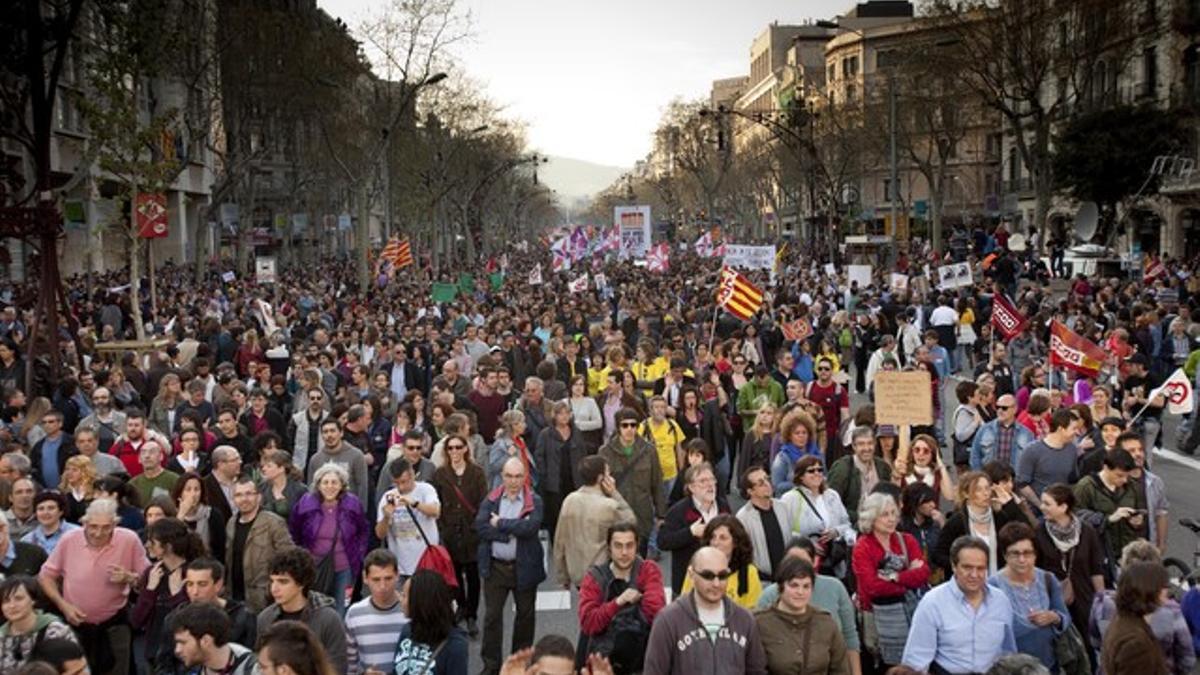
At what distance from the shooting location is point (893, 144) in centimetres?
3475

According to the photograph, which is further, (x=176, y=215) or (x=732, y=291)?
(x=176, y=215)

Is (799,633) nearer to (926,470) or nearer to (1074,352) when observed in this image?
(926,470)

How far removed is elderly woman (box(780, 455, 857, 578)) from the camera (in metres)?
7.12

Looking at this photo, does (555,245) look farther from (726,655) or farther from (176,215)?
(726,655)

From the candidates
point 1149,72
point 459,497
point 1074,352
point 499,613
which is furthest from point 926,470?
point 1149,72

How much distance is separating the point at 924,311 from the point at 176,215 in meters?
41.1

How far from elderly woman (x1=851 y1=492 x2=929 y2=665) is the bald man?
2.10m

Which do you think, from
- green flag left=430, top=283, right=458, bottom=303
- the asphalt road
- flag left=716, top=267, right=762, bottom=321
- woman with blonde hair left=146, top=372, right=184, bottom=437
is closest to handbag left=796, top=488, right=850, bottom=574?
the asphalt road

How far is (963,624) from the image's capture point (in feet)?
18.2

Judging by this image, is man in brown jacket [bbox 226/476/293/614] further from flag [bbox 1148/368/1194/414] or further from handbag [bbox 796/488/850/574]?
flag [bbox 1148/368/1194/414]

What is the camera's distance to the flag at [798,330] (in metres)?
17.2

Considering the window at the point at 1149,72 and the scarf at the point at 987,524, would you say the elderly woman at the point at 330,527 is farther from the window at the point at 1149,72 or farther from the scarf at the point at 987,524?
the window at the point at 1149,72

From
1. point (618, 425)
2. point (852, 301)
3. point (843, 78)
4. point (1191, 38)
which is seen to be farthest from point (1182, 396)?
point (843, 78)

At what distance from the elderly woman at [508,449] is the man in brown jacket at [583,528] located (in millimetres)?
2240
